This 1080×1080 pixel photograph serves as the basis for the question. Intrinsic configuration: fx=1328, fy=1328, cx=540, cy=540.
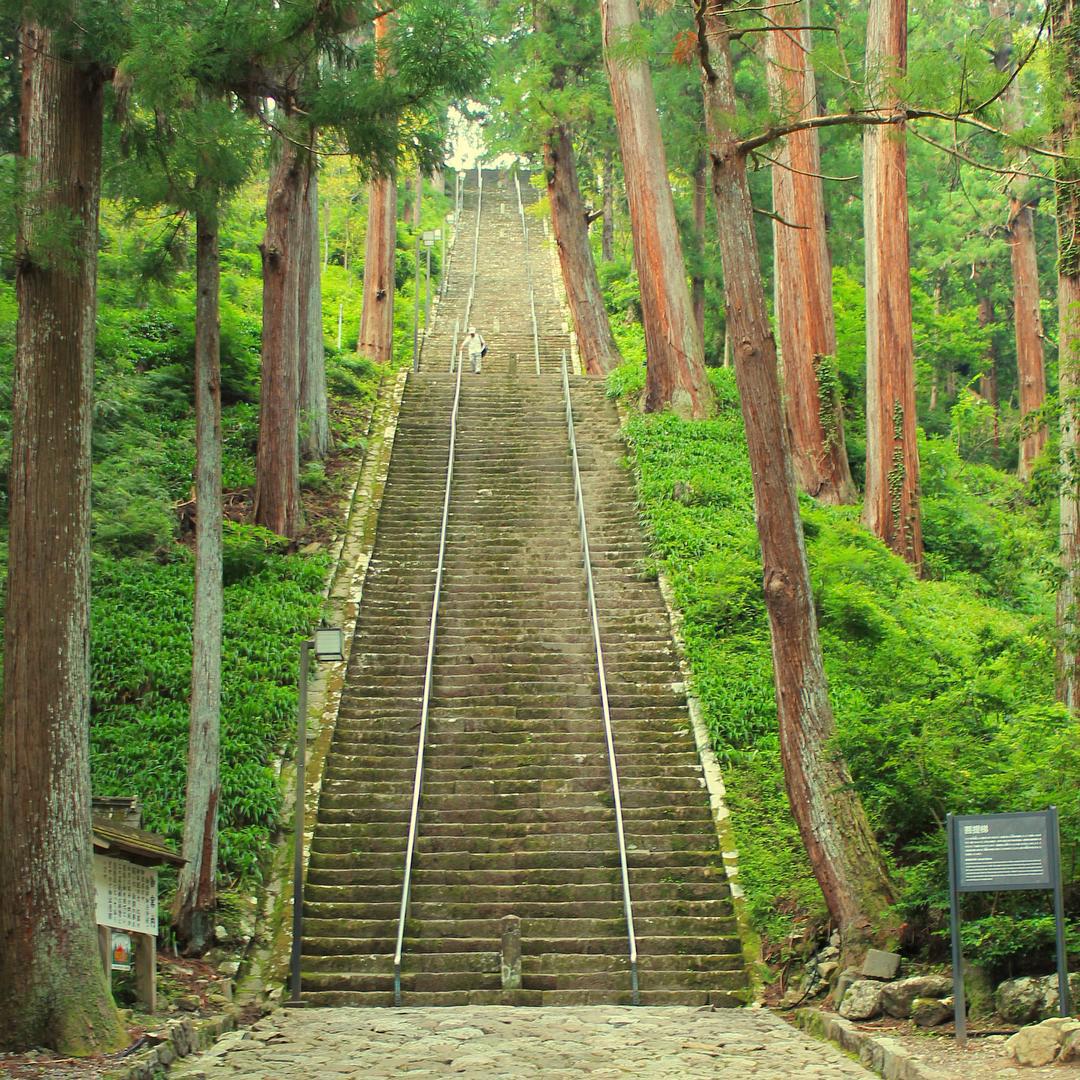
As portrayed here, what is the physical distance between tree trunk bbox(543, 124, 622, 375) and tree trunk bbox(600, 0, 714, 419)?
2.04m

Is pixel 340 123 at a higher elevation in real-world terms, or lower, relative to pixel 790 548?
higher

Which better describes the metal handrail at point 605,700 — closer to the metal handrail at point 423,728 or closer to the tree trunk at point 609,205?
the metal handrail at point 423,728

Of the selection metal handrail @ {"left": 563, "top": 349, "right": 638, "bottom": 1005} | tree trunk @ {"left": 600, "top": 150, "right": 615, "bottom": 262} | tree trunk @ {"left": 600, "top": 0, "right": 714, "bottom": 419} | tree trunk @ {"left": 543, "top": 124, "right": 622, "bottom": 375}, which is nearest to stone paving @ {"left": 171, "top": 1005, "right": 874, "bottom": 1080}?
metal handrail @ {"left": 563, "top": 349, "right": 638, "bottom": 1005}

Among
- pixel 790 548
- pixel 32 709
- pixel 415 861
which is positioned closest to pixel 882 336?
pixel 790 548

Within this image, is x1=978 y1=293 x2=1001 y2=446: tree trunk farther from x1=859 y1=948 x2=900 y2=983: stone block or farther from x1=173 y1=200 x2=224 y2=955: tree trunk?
x1=859 y1=948 x2=900 y2=983: stone block

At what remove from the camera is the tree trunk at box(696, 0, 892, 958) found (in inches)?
404

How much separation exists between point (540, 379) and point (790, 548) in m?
15.3

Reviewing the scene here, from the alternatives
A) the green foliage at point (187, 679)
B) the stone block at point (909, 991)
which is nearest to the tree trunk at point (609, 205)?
the green foliage at point (187, 679)

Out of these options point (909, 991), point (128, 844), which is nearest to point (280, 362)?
point (128, 844)

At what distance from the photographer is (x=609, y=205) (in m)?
40.9

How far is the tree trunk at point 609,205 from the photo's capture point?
35.3 meters

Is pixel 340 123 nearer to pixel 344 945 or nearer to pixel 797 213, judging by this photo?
pixel 344 945

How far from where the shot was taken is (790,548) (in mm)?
10773

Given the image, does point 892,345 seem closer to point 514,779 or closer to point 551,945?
point 514,779
